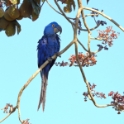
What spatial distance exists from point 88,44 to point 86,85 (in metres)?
0.26

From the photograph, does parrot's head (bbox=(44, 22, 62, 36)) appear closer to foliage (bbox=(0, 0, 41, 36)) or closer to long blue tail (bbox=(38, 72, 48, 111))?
long blue tail (bbox=(38, 72, 48, 111))

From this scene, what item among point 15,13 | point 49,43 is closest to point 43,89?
point 15,13

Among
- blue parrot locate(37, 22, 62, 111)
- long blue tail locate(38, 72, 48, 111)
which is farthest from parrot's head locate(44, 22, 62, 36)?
long blue tail locate(38, 72, 48, 111)

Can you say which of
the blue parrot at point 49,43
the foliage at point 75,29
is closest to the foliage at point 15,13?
the foliage at point 75,29

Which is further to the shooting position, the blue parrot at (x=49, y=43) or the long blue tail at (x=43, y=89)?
the blue parrot at (x=49, y=43)

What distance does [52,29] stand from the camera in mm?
4727

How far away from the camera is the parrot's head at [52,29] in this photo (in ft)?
15.4

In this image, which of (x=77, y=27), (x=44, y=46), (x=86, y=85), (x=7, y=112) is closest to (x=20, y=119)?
(x=7, y=112)

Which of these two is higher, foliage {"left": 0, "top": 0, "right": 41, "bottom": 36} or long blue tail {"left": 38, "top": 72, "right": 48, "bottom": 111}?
foliage {"left": 0, "top": 0, "right": 41, "bottom": 36}

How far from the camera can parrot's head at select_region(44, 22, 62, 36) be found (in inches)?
185

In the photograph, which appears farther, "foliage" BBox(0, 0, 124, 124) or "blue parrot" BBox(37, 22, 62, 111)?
"blue parrot" BBox(37, 22, 62, 111)

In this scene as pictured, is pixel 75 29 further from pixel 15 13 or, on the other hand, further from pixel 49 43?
pixel 49 43

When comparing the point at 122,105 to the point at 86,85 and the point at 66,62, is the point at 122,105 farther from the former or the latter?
the point at 66,62

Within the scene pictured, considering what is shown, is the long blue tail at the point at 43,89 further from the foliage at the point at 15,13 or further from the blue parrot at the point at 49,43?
the foliage at the point at 15,13
